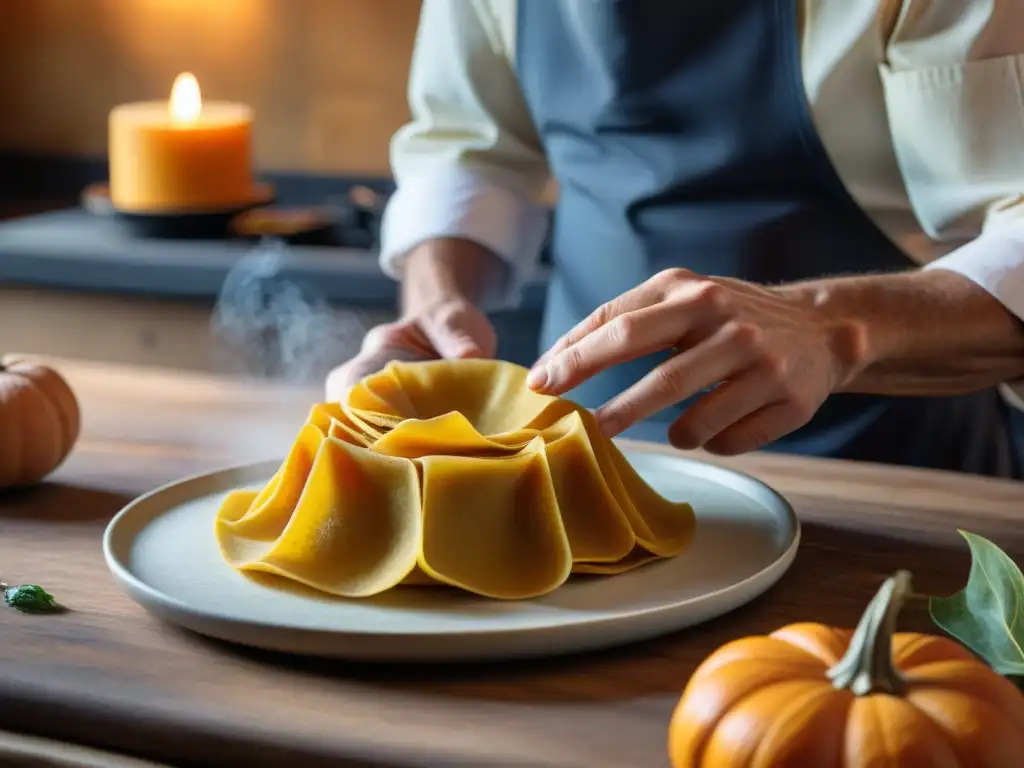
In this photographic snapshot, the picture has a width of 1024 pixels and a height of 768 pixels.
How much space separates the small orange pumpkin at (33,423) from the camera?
1055 millimetres

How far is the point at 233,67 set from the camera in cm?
306

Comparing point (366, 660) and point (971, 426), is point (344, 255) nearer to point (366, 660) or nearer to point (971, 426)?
point (971, 426)

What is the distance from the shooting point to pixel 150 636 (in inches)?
30.6

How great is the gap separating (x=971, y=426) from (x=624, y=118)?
20.1 inches

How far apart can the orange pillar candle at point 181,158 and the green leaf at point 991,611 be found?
1.99 metres

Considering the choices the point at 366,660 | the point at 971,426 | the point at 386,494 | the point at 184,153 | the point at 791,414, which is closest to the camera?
the point at 366,660

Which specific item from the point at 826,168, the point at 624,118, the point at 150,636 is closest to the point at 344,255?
the point at 624,118

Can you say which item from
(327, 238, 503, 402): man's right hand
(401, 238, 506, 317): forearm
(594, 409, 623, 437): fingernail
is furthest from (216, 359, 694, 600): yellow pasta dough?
(401, 238, 506, 317): forearm

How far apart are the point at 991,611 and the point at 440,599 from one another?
0.32 meters

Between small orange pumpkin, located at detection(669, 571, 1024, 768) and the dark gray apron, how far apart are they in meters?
0.82

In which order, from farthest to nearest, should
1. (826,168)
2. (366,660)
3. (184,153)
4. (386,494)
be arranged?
(184,153) → (826,168) → (386,494) → (366,660)

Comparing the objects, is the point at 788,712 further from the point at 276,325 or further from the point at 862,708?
the point at 276,325

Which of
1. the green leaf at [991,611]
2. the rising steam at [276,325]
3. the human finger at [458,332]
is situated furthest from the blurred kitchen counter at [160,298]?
the green leaf at [991,611]

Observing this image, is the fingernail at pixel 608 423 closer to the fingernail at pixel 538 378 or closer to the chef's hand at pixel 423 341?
the fingernail at pixel 538 378
